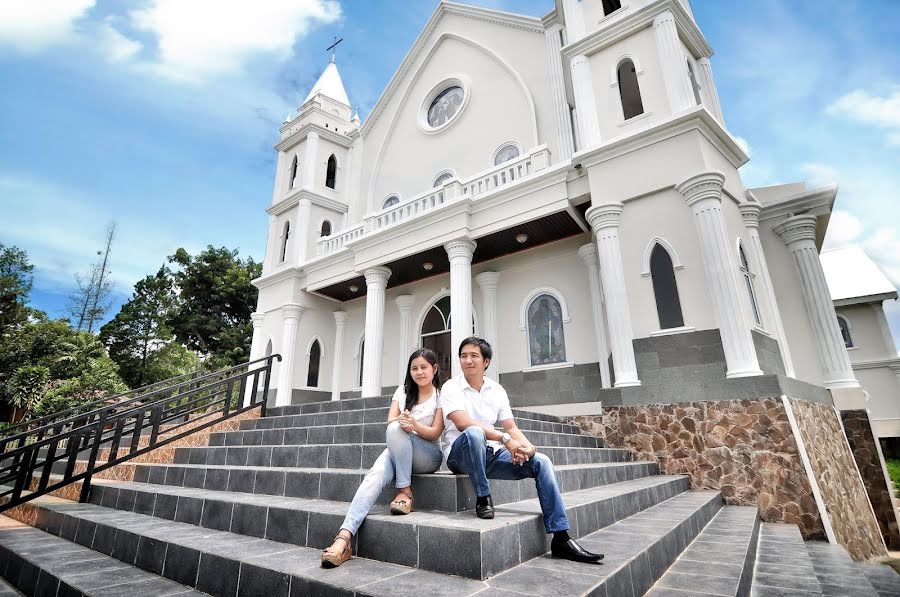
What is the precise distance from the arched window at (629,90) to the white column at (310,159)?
998 cm

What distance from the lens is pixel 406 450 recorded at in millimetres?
3094

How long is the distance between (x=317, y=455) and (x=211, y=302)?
992 inches

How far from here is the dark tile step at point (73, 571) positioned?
2672 millimetres

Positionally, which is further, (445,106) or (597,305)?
(445,106)

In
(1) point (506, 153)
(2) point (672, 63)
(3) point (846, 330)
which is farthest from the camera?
(3) point (846, 330)

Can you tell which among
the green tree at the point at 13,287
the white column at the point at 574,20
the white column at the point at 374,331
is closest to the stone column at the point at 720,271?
the white column at the point at 574,20

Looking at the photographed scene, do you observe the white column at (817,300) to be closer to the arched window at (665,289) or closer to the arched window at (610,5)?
the arched window at (665,289)

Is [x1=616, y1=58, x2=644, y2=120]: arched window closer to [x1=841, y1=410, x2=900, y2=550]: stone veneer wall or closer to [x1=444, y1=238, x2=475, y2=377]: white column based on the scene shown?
[x1=444, y1=238, x2=475, y2=377]: white column

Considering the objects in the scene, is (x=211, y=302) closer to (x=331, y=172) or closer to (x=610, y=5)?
(x=331, y=172)

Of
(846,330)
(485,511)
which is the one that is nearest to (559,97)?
(485,511)

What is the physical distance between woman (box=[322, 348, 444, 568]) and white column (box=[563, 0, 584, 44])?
916 cm

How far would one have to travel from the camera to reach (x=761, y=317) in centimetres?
761

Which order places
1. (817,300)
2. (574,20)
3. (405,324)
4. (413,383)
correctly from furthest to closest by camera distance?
(405,324) < (574,20) < (817,300) < (413,383)

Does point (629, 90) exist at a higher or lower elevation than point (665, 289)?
higher
